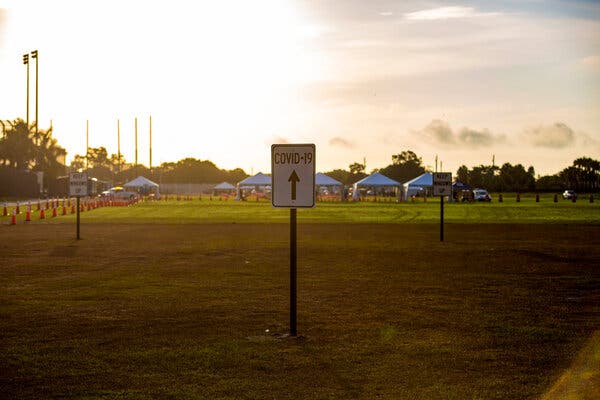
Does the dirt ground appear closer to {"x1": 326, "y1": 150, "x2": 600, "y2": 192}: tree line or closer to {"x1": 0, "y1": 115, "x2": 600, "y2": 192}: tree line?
{"x1": 0, "y1": 115, "x2": 600, "y2": 192}: tree line

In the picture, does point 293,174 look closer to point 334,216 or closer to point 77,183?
point 77,183

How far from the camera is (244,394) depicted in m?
7.34

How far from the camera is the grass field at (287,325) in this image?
7.78 meters

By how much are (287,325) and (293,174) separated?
2.30m


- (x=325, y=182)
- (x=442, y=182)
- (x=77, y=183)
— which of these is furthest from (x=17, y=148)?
(x=442, y=182)

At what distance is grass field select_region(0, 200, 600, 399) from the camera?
778 centimetres

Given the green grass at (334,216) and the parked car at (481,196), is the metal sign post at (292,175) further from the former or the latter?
the parked car at (481,196)

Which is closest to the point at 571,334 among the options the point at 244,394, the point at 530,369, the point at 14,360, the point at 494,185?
the point at 530,369

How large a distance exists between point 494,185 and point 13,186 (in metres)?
93.7

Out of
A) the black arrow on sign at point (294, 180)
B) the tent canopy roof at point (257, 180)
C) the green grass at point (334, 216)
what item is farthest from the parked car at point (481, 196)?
the black arrow on sign at point (294, 180)

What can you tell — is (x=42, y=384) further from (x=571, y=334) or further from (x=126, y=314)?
(x=571, y=334)

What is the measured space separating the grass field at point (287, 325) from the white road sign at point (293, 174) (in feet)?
5.83

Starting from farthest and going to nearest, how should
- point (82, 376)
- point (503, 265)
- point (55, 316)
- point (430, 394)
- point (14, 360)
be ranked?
point (503, 265) → point (55, 316) → point (14, 360) → point (82, 376) → point (430, 394)

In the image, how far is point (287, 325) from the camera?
1104cm
